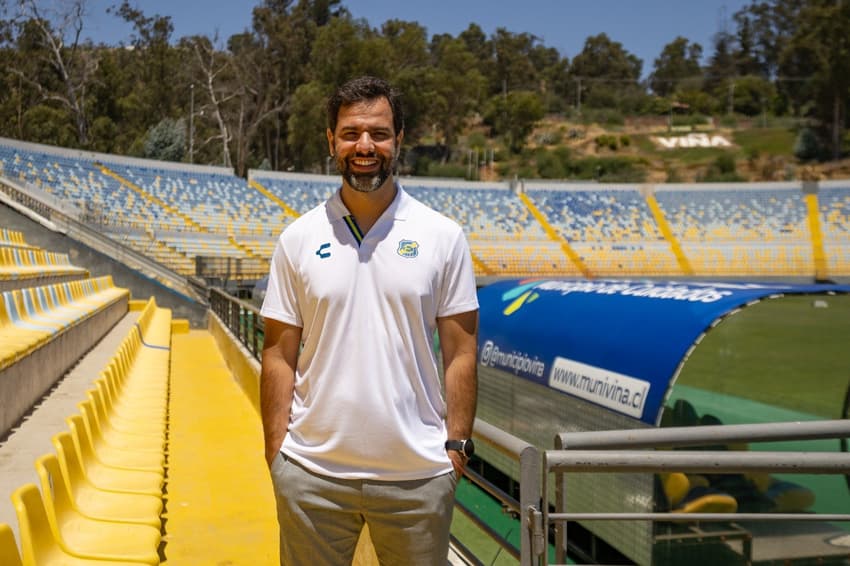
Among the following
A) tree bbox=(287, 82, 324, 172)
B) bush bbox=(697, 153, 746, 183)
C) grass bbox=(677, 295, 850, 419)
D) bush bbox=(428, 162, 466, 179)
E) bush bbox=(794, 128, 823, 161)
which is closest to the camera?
grass bbox=(677, 295, 850, 419)

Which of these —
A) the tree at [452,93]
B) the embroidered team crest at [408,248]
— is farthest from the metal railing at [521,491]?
the tree at [452,93]

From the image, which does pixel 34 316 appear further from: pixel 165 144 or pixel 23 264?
pixel 165 144

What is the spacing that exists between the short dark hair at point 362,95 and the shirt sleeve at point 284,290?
1.11ft

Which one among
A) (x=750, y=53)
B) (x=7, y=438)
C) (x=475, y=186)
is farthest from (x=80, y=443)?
(x=750, y=53)

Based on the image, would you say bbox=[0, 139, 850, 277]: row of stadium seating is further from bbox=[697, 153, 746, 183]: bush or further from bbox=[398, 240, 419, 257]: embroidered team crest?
bbox=[398, 240, 419, 257]: embroidered team crest

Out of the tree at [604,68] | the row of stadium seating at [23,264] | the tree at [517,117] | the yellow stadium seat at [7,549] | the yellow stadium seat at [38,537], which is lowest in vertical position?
the yellow stadium seat at [38,537]

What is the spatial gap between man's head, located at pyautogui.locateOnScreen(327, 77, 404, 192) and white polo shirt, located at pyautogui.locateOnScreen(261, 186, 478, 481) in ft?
0.33

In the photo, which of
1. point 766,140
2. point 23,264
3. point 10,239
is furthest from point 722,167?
point 23,264

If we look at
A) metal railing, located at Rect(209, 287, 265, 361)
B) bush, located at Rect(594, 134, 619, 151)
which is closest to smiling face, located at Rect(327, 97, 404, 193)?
metal railing, located at Rect(209, 287, 265, 361)

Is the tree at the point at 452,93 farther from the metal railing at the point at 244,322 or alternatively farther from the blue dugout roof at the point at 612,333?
the blue dugout roof at the point at 612,333

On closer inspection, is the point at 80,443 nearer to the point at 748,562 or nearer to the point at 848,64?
the point at 748,562

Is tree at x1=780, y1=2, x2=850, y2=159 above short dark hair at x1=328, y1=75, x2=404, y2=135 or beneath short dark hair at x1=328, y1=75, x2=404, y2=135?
above

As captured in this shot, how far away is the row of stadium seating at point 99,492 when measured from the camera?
244 cm

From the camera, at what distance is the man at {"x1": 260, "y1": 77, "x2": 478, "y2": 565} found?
1.99 metres
